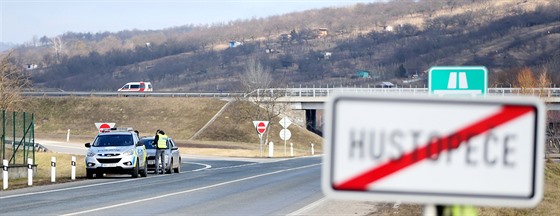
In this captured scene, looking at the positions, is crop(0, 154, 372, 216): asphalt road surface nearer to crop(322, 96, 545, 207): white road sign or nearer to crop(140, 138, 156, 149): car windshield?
crop(140, 138, 156, 149): car windshield

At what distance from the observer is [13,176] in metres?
33.3

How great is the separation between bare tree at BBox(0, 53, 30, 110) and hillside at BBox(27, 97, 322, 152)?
26.4 metres

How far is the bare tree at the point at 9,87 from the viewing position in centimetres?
5450

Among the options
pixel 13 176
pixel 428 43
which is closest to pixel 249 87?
pixel 13 176

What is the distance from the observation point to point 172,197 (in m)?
24.5

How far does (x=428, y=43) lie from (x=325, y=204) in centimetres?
17354

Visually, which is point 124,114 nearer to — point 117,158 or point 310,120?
point 310,120

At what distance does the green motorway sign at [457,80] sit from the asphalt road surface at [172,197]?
681 centimetres

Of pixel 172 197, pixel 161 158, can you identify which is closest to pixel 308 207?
pixel 172 197

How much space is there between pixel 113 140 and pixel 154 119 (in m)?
63.5

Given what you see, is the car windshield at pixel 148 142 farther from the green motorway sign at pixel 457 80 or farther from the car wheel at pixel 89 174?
the green motorway sign at pixel 457 80

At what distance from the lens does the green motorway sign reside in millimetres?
13344

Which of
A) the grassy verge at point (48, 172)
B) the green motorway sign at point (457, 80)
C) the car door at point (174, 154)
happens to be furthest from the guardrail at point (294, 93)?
the green motorway sign at point (457, 80)

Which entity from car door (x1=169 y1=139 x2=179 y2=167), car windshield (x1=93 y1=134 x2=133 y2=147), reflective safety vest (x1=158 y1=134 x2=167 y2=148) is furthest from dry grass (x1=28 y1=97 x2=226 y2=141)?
car windshield (x1=93 y1=134 x2=133 y2=147)
